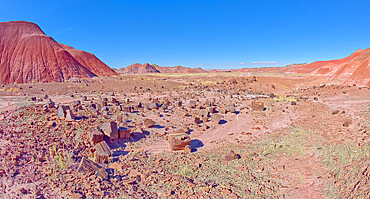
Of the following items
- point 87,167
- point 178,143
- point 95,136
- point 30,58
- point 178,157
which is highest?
point 30,58

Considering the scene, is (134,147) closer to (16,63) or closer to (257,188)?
(257,188)

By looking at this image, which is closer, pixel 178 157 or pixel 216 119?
pixel 178 157

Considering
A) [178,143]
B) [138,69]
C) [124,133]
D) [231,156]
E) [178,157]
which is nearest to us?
[231,156]

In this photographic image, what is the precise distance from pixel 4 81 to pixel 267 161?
44403mm

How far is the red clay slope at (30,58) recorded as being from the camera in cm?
3759

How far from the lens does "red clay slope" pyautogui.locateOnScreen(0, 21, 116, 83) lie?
123ft

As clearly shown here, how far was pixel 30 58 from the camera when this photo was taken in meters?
40.2

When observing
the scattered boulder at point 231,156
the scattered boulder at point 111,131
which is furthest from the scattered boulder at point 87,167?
the scattered boulder at point 231,156

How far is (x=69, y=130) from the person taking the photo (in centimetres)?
1017

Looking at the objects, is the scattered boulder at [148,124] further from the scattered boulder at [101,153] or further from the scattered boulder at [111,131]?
the scattered boulder at [101,153]

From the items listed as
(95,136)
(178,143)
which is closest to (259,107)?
(178,143)

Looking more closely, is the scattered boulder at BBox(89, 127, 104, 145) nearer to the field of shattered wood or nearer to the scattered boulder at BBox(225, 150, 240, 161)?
the field of shattered wood

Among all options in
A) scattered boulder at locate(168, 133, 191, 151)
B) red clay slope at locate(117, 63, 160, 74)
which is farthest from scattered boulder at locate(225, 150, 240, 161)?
red clay slope at locate(117, 63, 160, 74)

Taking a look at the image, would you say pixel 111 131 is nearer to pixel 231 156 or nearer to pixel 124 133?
pixel 124 133
